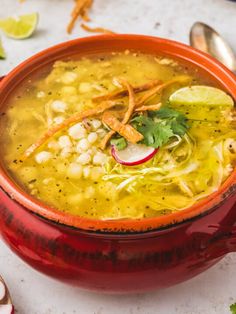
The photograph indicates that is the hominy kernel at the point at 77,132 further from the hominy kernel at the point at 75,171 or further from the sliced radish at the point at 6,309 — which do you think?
the sliced radish at the point at 6,309

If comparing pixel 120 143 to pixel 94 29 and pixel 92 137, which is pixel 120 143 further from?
pixel 94 29

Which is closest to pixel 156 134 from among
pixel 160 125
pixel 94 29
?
pixel 160 125

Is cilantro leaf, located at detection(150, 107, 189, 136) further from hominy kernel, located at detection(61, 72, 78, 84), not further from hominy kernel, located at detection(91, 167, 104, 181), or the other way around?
hominy kernel, located at detection(61, 72, 78, 84)

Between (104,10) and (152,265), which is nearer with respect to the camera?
(152,265)

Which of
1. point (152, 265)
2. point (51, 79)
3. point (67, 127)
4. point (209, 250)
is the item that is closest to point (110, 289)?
point (152, 265)

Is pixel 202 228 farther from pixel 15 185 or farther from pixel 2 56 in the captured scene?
pixel 2 56

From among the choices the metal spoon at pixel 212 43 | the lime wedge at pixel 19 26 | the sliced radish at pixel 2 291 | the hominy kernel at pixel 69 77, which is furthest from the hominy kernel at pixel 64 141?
the lime wedge at pixel 19 26

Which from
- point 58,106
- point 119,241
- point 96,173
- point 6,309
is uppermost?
point 58,106
